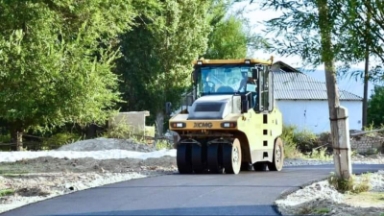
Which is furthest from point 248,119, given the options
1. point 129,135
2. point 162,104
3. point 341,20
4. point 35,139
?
point 162,104

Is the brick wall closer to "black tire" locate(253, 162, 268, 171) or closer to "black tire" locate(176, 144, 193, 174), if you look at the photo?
"black tire" locate(253, 162, 268, 171)

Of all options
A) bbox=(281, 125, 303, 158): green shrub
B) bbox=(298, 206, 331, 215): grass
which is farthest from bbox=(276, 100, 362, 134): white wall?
bbox=(298, 206, 331, 215): grass

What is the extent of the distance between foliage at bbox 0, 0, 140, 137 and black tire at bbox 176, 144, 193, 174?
149 inches

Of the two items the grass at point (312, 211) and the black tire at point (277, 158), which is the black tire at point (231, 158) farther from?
the grass at point (312, 211)

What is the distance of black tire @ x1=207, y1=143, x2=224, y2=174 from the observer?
2309cm

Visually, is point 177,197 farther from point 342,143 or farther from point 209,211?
point 342,143

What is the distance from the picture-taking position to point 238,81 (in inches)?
960

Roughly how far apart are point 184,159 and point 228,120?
1.60 meters

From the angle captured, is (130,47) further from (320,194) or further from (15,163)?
(320,194)

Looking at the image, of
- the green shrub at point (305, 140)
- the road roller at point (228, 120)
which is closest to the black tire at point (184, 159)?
the road roller at point (228, 120)

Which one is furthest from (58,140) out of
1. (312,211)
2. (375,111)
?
(375,111)

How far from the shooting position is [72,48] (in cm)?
2738

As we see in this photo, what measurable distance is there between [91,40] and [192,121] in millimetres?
4786

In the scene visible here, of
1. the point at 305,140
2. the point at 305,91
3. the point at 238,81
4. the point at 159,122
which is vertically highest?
the point at 305,91
